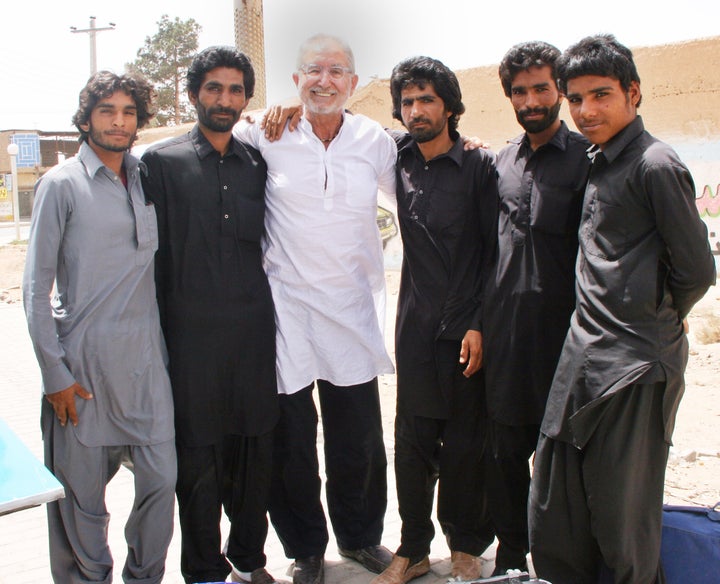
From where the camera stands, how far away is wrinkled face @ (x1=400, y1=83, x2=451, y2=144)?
2850 millimetres

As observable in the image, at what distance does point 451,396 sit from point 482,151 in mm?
965

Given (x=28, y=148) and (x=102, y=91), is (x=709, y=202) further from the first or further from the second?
(x=28, y=148)

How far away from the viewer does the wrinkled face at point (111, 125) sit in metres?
2.57

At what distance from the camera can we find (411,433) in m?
2.97

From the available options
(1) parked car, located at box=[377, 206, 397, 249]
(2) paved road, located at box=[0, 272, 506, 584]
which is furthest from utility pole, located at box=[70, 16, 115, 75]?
(2) paved road, located at box=[0, 272, 506, 584]

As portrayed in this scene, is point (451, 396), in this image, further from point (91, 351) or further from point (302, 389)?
point (91, 351)

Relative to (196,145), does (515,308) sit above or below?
below

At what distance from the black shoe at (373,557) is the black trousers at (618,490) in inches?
35.6

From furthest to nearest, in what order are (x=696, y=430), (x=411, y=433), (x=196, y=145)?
(x=696, y=430)
(x=411, y=433)
(x=196, y=145)

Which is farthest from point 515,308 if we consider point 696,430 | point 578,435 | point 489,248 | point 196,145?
point 696,430

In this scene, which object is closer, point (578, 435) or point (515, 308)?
point (578, 435)

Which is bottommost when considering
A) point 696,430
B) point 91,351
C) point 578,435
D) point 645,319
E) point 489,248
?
point 696,430

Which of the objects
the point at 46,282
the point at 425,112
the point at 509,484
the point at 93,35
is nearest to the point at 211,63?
the point at 425,112

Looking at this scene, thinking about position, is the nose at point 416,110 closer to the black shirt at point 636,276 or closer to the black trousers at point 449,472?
the black shirt at point 636,276
